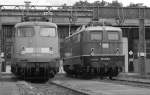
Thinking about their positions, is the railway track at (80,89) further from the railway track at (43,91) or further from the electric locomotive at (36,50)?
the electric locomotive at (36,50)

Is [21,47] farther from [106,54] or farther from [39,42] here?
[106,54]

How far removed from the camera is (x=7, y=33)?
44.3 m

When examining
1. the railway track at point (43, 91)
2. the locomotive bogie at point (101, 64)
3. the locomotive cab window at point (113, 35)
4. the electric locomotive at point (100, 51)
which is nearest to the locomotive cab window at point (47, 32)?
the electric locomotive at point (100, 51)

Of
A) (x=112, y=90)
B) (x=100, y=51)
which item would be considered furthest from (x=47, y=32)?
(x=112, y=90)

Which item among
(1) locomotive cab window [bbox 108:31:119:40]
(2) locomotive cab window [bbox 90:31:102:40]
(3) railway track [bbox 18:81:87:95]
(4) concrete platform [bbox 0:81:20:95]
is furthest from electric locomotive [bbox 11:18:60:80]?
(4) concrete platform [bbox 0:81:20:95]

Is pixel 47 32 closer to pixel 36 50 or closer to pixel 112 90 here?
pixel 36 50

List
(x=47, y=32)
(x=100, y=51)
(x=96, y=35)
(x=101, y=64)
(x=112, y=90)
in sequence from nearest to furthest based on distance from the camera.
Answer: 1. (x=112, y=90)
2. (x=47, y=32)
3. (x=101, y=64)
4. (x=100, y=51)
5. (x=96, y=35)

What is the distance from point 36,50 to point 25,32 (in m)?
1.58

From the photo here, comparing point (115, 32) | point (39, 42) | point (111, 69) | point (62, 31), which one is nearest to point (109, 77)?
point (111, 69)

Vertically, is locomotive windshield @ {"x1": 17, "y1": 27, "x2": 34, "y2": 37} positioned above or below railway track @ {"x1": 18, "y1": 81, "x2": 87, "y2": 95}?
above

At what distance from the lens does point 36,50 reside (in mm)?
21516

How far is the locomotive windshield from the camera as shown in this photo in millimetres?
22319

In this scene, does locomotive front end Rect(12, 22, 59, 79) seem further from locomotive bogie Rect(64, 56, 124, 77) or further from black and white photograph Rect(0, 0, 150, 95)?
locomotive bogie Rect(64, 56, 124, 77)

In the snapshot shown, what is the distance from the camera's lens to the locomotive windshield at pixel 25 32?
22319 mm
